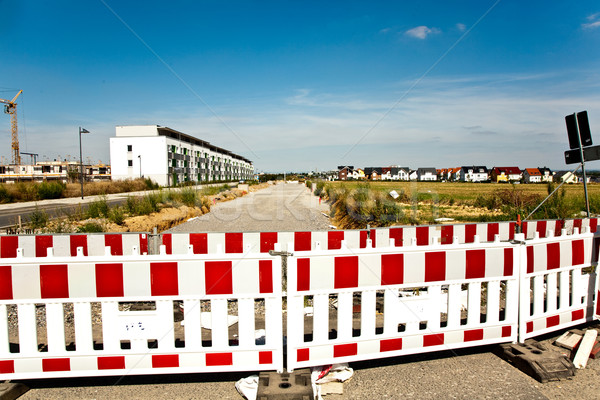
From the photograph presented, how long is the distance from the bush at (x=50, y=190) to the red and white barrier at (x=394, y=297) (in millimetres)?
35611

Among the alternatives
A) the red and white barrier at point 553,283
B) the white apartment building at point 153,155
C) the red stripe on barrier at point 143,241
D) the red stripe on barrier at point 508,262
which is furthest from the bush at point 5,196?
the red and white barrier at point 553,283

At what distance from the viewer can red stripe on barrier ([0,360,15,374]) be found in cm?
322

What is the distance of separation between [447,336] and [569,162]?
6.32 m

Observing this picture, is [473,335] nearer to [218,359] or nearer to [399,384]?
[399,384]

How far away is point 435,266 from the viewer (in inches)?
146

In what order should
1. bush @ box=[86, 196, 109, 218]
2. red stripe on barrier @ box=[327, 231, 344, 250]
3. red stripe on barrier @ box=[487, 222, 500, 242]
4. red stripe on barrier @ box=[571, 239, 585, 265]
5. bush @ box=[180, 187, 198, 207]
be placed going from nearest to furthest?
red stripe on barrier @ box=[571, 239, 585, 265] < red stripe on barrier @ box=[327, 231, 344, 250] < red stripe on barrier @ box=[487, 222, 500, 242] < bush @ box=[86, 196, 109, 218] < bush @ box=[180, 187, 198, 207]

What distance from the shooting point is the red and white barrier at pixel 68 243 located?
6.05m

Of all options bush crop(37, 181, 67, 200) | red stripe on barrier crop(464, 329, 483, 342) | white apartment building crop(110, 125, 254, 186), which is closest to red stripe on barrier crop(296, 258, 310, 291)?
red stripe on barrier crop(464, 329, 483, 342)

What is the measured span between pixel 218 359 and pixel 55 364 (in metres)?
1.46

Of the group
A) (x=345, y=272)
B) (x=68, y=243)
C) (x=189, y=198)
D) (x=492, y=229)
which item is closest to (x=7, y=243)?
(x=68, y=243)

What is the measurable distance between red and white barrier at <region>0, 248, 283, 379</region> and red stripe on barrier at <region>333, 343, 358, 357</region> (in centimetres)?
54

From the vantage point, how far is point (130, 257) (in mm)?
3287

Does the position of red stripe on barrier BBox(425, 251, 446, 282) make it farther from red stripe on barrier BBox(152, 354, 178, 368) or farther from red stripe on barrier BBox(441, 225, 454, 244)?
red stripe on barrier BBox(441, 225, 454, 244)

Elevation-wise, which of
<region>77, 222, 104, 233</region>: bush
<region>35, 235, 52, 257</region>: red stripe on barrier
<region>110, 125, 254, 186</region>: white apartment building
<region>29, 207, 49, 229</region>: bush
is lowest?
<region>77, 222, 104, 233</region>: bush
